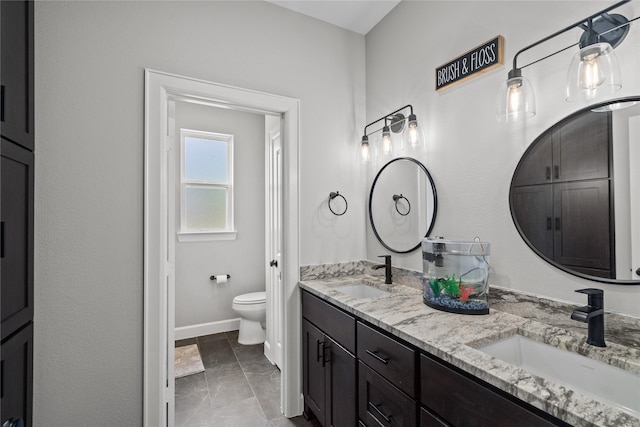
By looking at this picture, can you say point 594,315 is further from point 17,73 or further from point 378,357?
point 17,73

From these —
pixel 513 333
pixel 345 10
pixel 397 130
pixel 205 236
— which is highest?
pixel 345 10

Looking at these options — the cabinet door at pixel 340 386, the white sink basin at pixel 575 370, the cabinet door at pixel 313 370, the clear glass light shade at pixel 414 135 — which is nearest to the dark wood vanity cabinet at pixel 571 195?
the white sink basin at pixel 575 370

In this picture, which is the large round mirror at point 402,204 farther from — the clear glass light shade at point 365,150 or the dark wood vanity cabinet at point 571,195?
the dark wood vanity cabinet at point 571,195

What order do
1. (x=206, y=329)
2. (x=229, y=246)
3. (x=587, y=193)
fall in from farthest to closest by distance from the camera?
(x=229, y=246), (x=206, y=329), (x=587, y=193)

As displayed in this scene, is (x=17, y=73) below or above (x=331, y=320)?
above

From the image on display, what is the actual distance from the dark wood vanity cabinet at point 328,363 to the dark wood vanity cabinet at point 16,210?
50.9 inches

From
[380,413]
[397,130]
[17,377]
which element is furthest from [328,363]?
[397,130]

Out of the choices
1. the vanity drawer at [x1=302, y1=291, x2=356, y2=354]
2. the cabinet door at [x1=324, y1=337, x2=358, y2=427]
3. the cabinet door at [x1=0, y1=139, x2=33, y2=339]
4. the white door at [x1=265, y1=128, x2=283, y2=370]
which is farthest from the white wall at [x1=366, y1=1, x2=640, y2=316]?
the cabinet door at [x1=0, y1=139, x2=33, y2=339]

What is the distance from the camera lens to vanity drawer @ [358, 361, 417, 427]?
46.9 inches

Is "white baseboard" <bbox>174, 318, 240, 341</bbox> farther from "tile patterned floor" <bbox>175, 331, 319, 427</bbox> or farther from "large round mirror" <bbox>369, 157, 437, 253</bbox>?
"large round mirror" <bbox>369, 157, 437, 253</bbox>

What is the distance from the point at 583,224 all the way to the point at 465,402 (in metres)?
0.84

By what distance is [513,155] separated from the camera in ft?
4.72

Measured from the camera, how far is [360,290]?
2.13 meters

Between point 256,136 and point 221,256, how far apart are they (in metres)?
1.51
